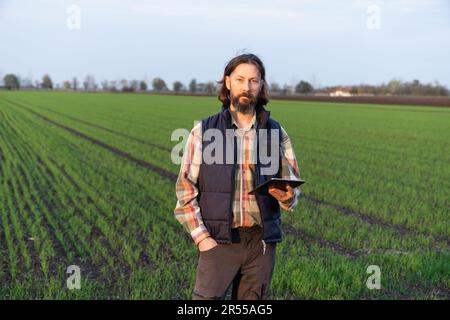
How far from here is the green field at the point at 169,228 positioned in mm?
5715

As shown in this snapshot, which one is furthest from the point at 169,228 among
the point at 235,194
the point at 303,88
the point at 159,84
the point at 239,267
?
the point at 159,84

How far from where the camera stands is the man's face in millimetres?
3109

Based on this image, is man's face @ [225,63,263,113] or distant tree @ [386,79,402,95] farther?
distant tree @ [386,79,402,95]

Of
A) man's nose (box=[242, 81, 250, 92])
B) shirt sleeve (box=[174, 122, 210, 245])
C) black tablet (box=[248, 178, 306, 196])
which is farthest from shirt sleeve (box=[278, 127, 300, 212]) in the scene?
shirt sleeve (box=[174, 122, 210, 245])

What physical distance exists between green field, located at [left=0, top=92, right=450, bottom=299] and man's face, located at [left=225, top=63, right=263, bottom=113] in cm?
277

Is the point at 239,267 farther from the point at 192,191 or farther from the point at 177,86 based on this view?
the point at 177,86

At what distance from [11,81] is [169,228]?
12982cm

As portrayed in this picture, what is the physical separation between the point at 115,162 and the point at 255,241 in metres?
12.9

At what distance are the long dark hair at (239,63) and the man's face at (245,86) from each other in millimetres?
30

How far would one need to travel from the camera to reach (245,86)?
3.11 meters

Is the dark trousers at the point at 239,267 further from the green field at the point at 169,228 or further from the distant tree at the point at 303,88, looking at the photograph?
the distant tree at the point at 303,88

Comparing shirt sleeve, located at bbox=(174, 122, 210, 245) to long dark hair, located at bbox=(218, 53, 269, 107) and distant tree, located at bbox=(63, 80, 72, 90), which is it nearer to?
long dark hair, located at bbox=(218, 53, 269, 107)

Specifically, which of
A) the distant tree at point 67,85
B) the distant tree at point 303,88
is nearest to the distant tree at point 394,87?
the distant tree at point 303,88
